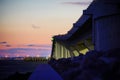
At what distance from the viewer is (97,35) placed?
23.1 m

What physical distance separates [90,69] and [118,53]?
5.21ft

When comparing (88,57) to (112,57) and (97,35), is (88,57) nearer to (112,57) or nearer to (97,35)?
(112,57)

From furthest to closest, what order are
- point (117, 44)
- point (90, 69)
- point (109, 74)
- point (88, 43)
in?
point (88, 43)
point (117, 44)
point (90, 69)
point (109, 74)

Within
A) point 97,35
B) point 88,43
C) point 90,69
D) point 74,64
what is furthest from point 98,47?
point 88,43

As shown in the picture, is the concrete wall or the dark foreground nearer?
the dark foreground

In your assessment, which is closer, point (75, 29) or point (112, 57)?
point (112, 57)

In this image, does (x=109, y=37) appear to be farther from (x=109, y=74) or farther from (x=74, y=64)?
(x=109, y=74)

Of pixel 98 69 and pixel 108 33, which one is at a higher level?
pixel 108 33

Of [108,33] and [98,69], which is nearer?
[98,69]

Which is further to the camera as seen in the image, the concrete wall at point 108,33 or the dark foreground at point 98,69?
the concrete wall at point 108,33

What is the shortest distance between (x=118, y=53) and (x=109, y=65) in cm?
155

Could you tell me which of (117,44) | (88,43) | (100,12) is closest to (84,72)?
(117,44)

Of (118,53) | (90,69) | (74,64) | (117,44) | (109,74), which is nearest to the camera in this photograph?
(109,74)

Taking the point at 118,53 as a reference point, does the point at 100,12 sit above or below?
above
